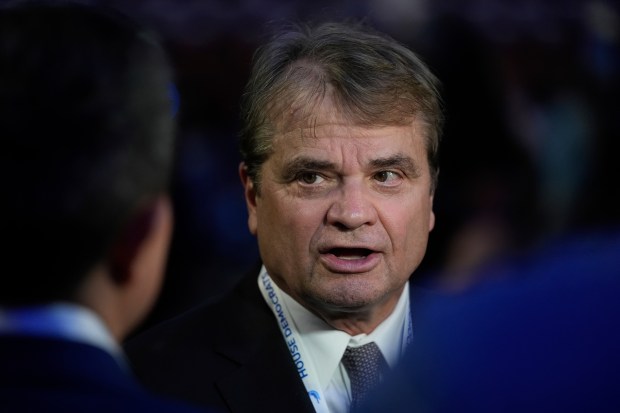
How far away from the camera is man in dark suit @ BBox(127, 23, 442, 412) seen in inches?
118

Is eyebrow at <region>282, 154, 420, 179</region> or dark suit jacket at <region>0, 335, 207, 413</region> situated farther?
eyebrow at <region>282, 154, 420, 179</region>

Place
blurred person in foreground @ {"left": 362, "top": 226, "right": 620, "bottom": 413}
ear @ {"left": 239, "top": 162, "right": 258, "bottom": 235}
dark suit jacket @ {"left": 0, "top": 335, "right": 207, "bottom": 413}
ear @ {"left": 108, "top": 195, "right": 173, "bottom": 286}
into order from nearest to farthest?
blurred person in foreground @ {"left": 362, "top": 226, "right": 620, "bottom": 413}
dark suit jacket @ {"left": 0, "top": 335, "right": 207, "bottom": 413}
ear @ {"left": 108, "top": 195, "right": 173, "bottom": 286}
ear @ {"left": 239, "top": 162, "right": 258, "bottom": 235}

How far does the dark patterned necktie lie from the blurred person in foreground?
1671 millimetres

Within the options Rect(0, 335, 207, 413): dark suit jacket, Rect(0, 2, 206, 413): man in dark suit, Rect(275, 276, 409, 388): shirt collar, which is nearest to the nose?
Rect(275, 276, 409, 388): shirt collar

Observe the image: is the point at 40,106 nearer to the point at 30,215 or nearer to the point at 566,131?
the point at 30,215

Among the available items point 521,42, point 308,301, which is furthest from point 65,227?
point 521,42

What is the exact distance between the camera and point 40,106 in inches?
59.6

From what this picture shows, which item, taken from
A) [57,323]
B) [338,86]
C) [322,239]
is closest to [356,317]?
[322,239]

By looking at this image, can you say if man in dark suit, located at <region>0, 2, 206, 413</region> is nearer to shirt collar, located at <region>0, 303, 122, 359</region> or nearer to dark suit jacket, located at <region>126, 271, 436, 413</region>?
shirt collar, located at <region>0, 303, 122, 359</region>

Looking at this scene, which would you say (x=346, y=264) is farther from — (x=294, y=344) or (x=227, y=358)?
(x=227, y=358)

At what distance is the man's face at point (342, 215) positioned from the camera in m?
3.01

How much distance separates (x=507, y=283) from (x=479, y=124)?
349 centimetres

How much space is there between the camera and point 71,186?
1.52 m

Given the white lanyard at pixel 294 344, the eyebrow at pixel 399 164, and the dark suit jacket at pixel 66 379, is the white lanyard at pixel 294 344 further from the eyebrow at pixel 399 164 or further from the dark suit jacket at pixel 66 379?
the dark suit jacket at pixel 66 379
